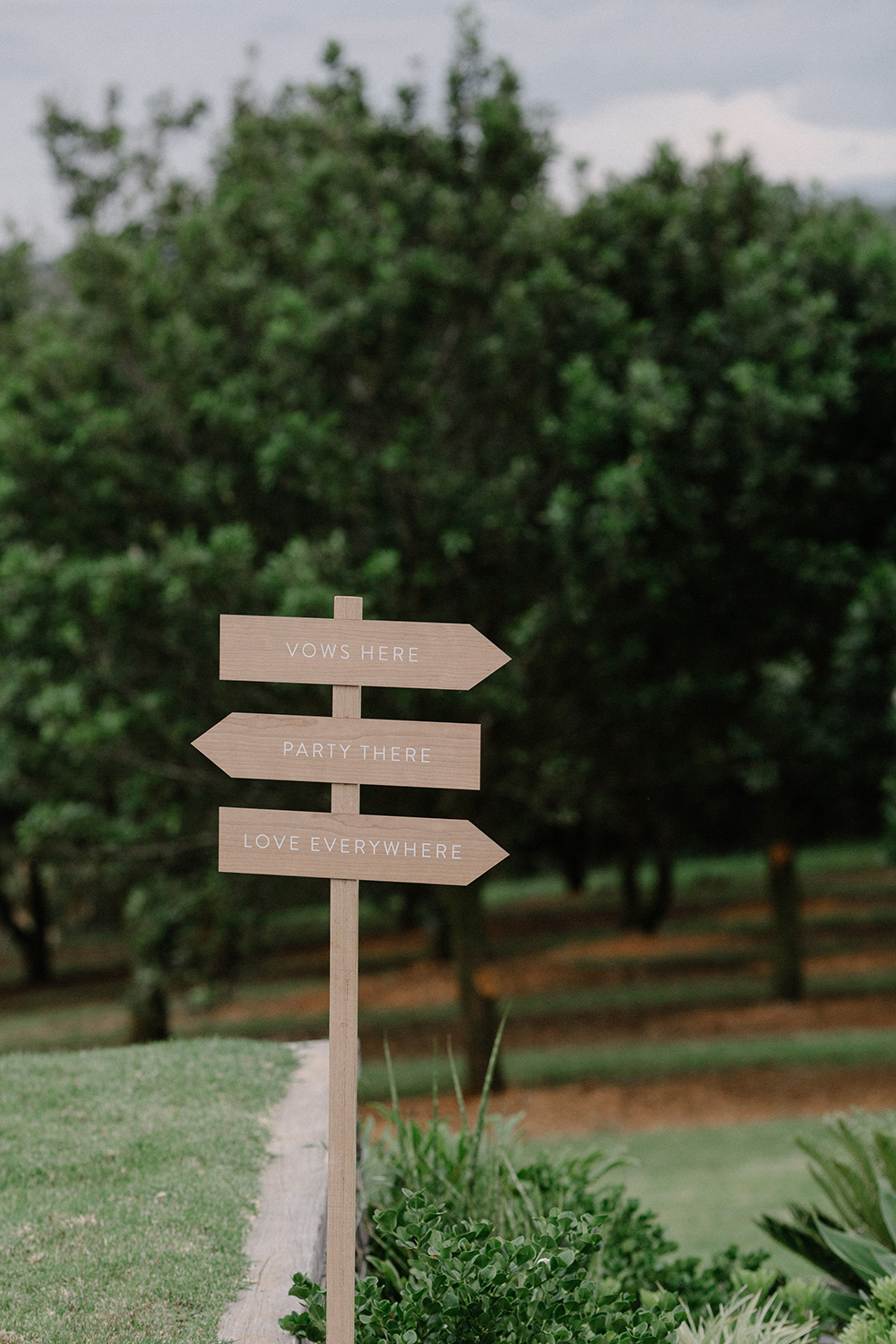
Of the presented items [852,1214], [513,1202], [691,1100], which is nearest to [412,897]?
[691,1100]

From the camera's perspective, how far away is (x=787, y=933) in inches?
573

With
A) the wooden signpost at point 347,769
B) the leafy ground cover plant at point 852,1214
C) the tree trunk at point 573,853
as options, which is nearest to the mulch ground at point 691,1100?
the leafy ground cover plant at point 852,1214

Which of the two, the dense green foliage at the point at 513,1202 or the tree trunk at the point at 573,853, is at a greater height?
the dense green foliage at the point at 513,1202

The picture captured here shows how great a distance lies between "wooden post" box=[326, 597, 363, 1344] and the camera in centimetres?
321

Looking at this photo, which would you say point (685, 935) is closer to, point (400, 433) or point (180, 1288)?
point (400, 433)

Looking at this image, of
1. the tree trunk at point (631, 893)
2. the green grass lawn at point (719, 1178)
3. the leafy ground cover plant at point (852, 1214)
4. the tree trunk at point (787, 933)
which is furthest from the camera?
the tree trunk at point (631, 893)

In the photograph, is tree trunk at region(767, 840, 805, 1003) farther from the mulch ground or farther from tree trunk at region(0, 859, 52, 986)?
tree trunk at region(0, 859, 52, 986)

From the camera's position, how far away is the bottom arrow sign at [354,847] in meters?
3.32

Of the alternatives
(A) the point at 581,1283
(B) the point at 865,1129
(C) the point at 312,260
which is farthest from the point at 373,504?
(A) the point at 581,1283

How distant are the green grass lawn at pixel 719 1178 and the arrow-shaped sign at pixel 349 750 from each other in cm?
451

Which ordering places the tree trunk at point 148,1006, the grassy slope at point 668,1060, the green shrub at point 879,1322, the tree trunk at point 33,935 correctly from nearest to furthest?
the green shrub at point 879,1322
the tree trunk at point 148,1006
the grassy slope at point 668,1060
the tree trunk at point 33,935

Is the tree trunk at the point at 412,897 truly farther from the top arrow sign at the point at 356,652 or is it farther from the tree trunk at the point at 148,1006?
the top arrow sign at the point at 356,652

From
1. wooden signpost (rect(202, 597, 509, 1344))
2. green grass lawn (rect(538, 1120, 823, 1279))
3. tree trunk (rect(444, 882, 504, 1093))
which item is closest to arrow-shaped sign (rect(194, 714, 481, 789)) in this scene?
wooden signpost (rect(202, 597, 509, 1344))

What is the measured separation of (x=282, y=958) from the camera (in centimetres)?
2238
